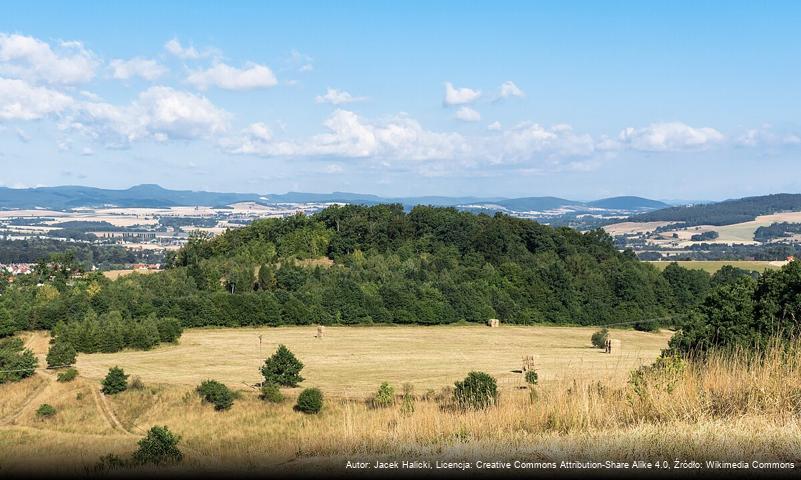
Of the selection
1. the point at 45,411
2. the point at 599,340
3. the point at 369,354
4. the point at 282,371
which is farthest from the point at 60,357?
the point at 599,340

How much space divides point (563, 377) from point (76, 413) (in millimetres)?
37877

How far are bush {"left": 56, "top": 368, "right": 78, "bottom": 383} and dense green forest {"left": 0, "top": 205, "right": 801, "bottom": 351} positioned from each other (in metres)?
14.0

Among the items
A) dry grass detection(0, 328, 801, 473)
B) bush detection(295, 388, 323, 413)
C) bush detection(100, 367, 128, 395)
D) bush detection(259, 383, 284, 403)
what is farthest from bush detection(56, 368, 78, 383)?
dry grass detection(0, 328, 801, 473)

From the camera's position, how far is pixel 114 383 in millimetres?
44594

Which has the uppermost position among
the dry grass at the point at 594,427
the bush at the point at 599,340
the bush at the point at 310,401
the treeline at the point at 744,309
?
the dry grass at the point at 594,427

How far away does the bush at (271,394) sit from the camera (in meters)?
41.8

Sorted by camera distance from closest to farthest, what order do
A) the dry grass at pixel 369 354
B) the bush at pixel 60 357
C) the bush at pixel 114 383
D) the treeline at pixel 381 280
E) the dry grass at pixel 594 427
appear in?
the dry grass at pixel 594 427 < the bush at pixel 114 383 < the dry grass at pixel 369 354 < the bush at pixel 60 357 < the treeline at pixel 381 280

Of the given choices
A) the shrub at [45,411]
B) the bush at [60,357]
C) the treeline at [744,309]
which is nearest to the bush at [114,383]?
the shrub at [45,411]

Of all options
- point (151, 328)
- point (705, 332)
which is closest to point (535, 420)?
point (705, 332)

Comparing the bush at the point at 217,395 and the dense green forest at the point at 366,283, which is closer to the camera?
the bush at the point at 217,395

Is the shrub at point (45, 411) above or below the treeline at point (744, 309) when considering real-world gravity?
below

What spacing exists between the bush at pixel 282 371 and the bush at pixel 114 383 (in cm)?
898

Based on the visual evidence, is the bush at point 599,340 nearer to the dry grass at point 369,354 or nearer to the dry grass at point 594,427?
the dry grass at point 369,354

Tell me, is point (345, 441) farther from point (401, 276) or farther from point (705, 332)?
point (401, 276)
